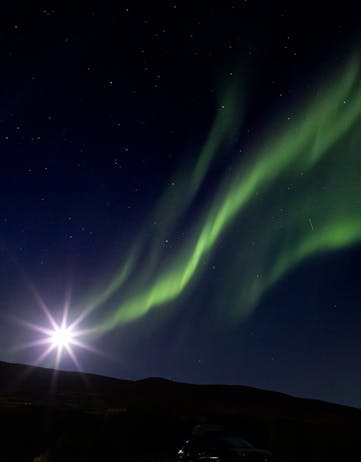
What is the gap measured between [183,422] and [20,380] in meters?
47.9

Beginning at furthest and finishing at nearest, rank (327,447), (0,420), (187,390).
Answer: (187,390), (0,420), (327,447)

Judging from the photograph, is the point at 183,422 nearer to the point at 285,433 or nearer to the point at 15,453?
the point at 285,433

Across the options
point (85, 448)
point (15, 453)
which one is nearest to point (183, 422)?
point (15, 453)

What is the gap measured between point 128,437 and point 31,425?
562 centimetres

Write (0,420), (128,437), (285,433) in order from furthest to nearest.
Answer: (0,420) → (128,437) → (285,433)

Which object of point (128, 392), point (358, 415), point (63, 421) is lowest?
point (63, 421)

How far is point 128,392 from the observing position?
7450cm

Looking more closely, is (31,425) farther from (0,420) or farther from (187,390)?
(187,390)

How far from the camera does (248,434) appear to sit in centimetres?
3097

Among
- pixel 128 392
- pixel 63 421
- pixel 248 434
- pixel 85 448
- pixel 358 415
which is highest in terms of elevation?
pixel 128 392

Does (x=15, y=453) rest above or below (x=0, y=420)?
below

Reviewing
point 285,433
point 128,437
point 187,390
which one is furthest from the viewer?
point 187,390

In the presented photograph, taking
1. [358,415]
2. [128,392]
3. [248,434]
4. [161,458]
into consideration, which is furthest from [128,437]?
[358,415]

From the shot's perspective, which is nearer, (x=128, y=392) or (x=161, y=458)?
(x=161, y=458)
